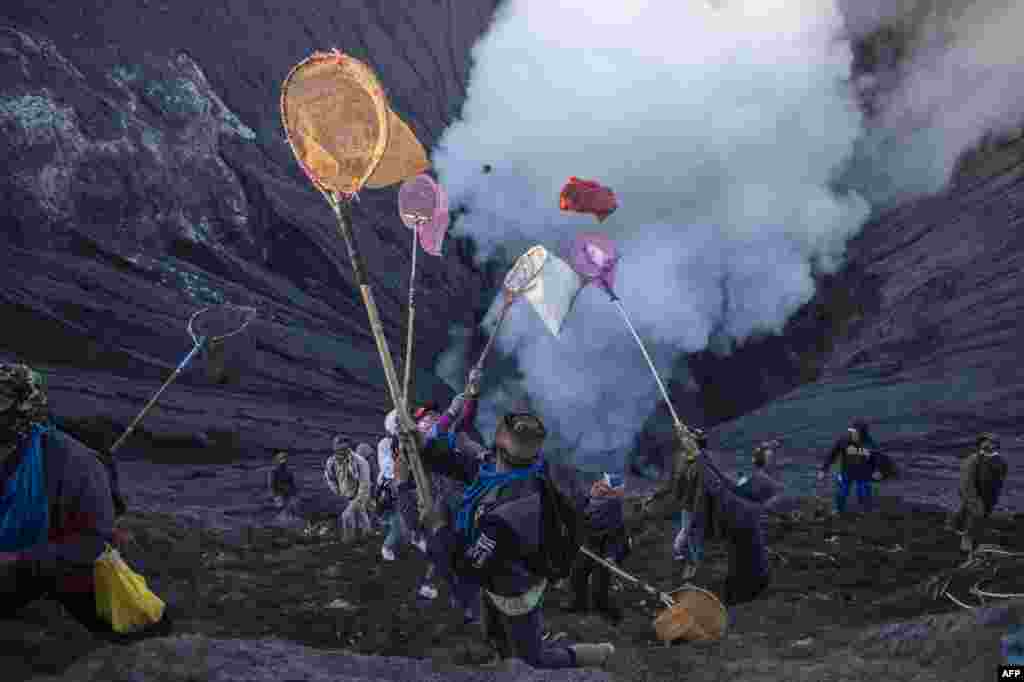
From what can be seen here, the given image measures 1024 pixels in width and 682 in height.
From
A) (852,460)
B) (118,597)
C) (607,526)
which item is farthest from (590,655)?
(852,460)

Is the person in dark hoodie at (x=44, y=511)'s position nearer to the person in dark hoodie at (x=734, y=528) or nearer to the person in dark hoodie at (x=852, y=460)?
the person in dark hoodie at (x=734, y=528)

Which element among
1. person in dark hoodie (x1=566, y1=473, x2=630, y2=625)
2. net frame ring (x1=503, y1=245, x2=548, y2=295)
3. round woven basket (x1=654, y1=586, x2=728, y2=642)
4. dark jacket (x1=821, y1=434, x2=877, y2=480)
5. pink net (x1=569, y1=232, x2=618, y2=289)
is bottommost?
round woven basket (x1=654, y1=586, x2=728, y2=642)

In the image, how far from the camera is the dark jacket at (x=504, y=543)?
2811mm

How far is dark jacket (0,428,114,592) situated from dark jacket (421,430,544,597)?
115 centimetres

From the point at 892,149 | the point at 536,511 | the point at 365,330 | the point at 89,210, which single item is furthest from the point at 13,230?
the point at 892,149

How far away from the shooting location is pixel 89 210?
13875 millimetres

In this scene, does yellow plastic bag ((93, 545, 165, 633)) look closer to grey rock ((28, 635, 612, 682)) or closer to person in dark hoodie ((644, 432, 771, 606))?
grey rock ((28, 635, 612, 682))

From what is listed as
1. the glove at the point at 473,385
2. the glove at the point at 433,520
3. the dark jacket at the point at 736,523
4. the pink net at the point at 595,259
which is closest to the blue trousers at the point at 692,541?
the dark jacket at the point at 736,523

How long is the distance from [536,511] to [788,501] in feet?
30.5

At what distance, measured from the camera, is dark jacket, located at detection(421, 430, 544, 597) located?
111 inches

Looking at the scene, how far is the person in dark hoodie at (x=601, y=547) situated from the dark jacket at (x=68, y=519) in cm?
368

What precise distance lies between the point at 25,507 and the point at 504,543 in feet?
5.24

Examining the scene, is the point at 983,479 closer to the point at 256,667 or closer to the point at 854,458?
the point at 854,458

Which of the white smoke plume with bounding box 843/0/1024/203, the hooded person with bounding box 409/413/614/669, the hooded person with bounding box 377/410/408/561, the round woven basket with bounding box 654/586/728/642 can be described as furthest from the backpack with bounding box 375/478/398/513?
the white smoke plume with bounding box 843/0/1024/203
